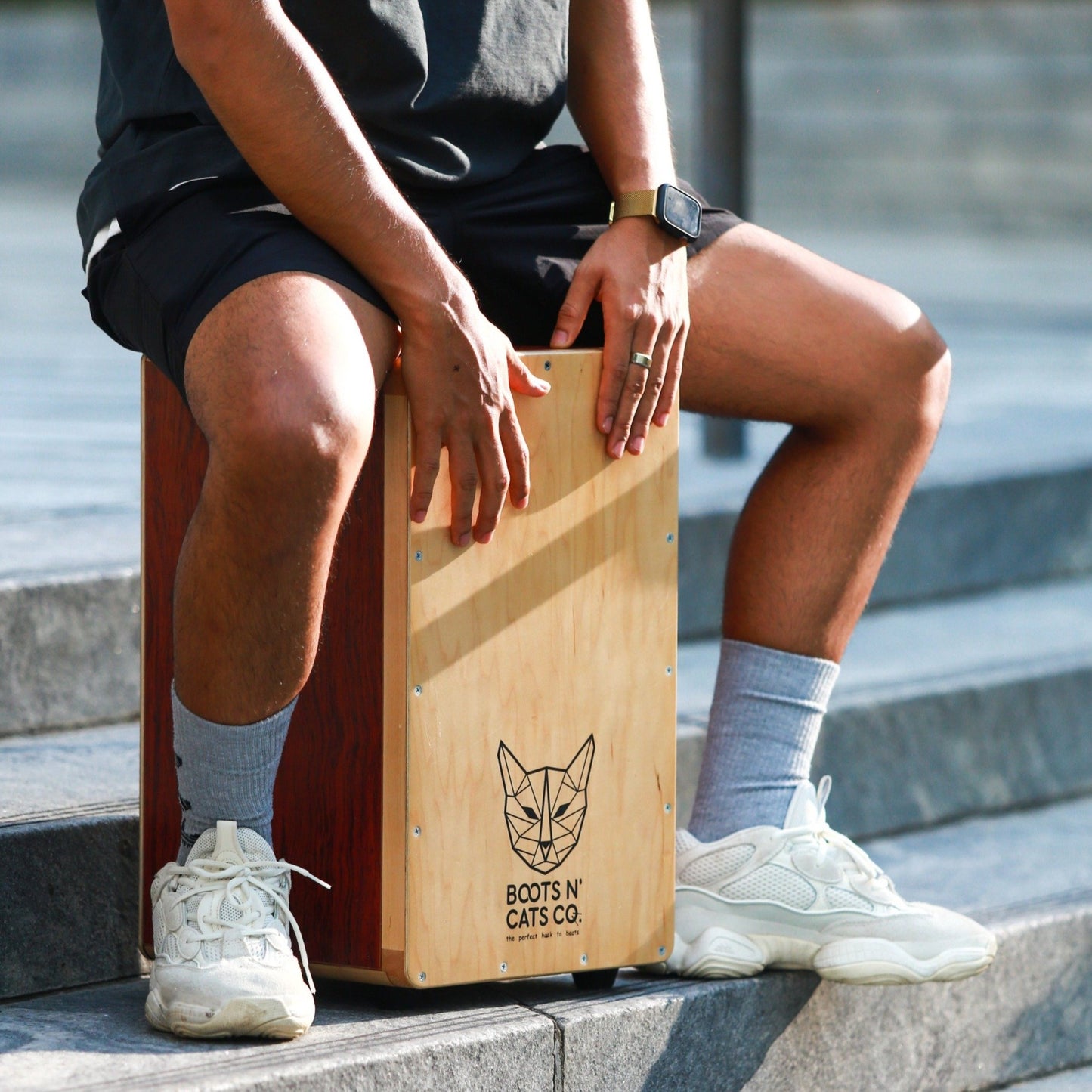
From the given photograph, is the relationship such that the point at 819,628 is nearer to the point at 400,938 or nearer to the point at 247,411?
the point at 400,938

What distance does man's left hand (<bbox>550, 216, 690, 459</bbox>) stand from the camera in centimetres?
180

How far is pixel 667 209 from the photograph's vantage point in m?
1.88

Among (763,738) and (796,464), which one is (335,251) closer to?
(796,464)

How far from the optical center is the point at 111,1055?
65.1 inches

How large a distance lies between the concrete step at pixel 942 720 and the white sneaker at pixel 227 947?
0.79 m

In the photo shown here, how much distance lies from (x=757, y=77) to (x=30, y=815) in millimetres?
8436

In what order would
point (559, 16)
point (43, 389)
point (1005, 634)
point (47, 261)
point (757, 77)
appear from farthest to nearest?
point (757, 77) < point (47, 261) < point (43, 389) < point (1005, 634) < point (559, 16)

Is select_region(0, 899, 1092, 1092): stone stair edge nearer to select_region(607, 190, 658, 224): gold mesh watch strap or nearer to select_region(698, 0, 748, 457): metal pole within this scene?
select_region(607, 190, 658, 224): gold mesh watch strap

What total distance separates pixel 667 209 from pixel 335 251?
1.22 ft

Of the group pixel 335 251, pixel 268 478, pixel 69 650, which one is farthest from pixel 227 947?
pixel 69 650

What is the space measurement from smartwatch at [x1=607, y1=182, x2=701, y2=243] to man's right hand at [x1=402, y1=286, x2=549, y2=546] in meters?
0.27

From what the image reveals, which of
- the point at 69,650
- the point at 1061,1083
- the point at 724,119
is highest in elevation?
the point at 724,119

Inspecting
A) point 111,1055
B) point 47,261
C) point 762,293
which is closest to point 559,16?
point 762,293

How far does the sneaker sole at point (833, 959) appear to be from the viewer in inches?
75.8
